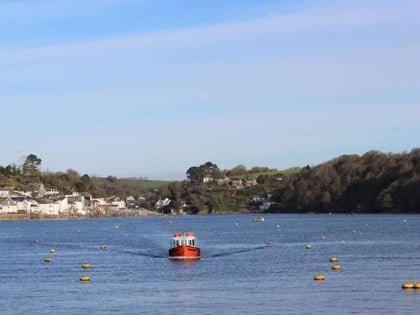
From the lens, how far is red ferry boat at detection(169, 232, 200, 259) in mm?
97188

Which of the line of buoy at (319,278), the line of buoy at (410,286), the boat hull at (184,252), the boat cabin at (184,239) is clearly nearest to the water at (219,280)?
the line of buoy at (319,278)

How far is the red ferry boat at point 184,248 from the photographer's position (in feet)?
319

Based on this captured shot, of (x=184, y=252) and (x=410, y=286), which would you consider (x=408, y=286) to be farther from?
(x=184, y=252)

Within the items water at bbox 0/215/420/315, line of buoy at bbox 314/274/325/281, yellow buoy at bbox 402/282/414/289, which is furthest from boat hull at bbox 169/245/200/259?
yellow buoy at bbox 402/282/414/289

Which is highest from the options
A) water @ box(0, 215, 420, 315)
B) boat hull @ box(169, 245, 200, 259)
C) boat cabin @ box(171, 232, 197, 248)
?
boat cabin @ box(171, 232, 197, 248)

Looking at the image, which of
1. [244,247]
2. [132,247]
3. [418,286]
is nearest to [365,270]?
[418,286]

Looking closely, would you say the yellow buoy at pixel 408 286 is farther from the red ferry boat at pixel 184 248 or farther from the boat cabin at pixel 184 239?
the boat cabin at pixel 184 239

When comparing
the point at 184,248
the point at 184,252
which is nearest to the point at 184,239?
the point at 184,248

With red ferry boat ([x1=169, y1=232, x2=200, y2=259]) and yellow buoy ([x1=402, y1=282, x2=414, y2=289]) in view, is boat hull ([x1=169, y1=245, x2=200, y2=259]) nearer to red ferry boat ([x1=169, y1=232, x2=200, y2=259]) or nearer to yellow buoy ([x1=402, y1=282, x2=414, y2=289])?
red ferry boat ([x1=169, y1=232, x2=200, y2=259])

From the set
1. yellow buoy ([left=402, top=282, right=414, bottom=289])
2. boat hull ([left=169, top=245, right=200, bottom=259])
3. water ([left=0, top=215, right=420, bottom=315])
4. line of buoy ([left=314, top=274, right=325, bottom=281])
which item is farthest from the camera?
boat hull ([left=169, top=245, right=200, bottom=259])

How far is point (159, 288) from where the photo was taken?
7006cm

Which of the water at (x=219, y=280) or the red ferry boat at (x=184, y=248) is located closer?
the water at (x=219, y=280)

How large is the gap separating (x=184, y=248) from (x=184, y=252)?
44 cm

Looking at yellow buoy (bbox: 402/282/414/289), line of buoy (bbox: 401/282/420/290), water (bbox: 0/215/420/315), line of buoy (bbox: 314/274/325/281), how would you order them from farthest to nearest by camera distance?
line of buoy (bbox: 314/274/325/281)
yellow buoy (bbox: 402/282/414/289)
line of buoy (bbox: 401/282/420/290)
water (bbox: 0/215/420/315)
